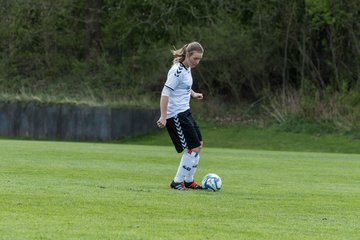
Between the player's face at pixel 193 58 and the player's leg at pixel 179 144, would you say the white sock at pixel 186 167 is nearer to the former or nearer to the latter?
the player's leg at pixel 179 144

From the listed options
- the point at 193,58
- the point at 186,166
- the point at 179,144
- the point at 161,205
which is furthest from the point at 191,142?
the point at 161,205

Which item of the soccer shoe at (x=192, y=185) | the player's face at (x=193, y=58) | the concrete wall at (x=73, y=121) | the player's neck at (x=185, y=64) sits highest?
the player's face at (x=193, y=58)

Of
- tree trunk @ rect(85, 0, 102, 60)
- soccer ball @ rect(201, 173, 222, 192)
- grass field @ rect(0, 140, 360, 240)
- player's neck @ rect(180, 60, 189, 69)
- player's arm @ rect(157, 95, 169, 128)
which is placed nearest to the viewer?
grass field @ rect(0, 140, 360, 240)

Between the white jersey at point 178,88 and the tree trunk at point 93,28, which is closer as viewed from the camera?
the white jersey at point 178,88

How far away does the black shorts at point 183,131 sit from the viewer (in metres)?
13.0

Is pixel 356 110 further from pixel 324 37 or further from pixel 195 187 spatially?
pixel 195 187

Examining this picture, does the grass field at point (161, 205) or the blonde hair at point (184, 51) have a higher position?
the blonde hair at point (184, 51)

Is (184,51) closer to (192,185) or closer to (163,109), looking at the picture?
(163,109)

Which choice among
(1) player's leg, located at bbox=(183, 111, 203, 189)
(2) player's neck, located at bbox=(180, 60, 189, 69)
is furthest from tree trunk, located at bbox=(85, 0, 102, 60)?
(1) player's leg, located at bbox=(183, 111, 203, 189)

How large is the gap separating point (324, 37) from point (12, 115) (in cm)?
1452

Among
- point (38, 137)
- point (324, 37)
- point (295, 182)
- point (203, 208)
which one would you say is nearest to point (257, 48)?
point (324, 37)

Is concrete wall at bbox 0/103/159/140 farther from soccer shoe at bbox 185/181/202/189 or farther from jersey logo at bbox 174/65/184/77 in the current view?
jersey logo at bbox 174/65/184/77

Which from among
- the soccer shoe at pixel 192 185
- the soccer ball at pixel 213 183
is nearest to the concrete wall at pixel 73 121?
the soccer shoe at pixel 192 185

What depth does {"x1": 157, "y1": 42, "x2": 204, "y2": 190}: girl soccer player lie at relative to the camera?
1302 centimetres
